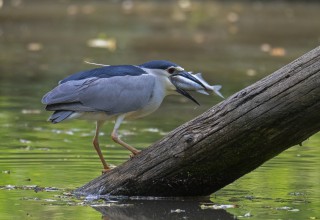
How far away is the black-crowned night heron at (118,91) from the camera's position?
7148mm

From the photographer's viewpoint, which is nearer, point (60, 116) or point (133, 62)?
point (60, 116)

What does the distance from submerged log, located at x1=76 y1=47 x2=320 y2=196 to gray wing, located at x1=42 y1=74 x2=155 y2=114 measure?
41 cm

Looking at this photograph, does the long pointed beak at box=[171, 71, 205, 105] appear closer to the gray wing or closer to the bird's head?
the bird's head

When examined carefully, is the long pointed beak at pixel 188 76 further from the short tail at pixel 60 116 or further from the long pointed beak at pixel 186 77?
the short tail at pixel 60 116

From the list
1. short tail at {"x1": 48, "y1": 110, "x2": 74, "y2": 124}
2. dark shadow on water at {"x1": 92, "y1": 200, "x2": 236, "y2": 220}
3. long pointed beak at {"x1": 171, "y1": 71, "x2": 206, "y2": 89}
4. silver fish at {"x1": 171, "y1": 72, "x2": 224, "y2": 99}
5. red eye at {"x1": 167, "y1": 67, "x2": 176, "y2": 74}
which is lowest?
dark shadow on water at {"x1": 92, "y1": 200, "x2": 236, "y2": 220}

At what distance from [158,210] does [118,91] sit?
1.02 m

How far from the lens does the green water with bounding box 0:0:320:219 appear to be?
685cm

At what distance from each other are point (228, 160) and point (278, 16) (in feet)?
58.7

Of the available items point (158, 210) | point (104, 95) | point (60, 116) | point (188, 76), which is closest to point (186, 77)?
point (188, 76)

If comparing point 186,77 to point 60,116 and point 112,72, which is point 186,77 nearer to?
point 112,72

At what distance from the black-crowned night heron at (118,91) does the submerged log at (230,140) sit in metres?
0.26

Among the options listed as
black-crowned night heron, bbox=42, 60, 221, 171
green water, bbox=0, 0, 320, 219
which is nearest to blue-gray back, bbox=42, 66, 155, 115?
black-crowned night heron, bbox=42, 60, 221, 171

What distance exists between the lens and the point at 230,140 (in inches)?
262

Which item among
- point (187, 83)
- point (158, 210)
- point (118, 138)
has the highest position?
point (187, 83)
